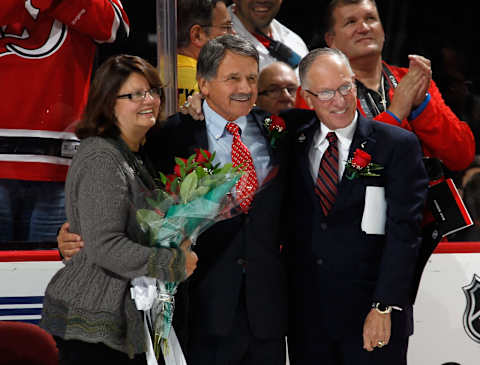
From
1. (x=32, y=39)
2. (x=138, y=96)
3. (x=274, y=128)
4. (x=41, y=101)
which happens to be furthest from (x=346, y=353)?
(x=32, y=39)

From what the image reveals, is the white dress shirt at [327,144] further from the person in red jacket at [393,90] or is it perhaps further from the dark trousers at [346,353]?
the dark trousers at [346,353]

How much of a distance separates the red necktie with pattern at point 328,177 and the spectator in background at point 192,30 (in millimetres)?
898

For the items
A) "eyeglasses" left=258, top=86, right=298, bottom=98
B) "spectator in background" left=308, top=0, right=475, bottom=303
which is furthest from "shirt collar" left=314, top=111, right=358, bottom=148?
"eyeglasses" left=258, top=86, right=298, bottom=98

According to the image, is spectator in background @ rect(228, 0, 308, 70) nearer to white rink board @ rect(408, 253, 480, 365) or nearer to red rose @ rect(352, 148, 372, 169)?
red rose @ rect(352, 148, 372, 169)

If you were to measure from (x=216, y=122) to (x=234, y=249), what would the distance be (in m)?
0.48

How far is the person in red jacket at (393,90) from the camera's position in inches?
99.3

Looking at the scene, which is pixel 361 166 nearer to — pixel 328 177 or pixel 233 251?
pixel 328 177

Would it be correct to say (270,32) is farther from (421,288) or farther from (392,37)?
(421,288)

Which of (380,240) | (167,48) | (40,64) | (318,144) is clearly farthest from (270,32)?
(380,240)

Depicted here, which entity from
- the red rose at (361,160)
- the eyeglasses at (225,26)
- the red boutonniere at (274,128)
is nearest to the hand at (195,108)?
the red boutonniere at (274,128)

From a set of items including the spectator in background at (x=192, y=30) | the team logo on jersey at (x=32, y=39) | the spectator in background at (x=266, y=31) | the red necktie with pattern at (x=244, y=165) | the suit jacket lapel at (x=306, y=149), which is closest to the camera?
the red necktie with pattern at (x=244, y=165)

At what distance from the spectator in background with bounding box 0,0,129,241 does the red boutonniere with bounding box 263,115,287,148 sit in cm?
97

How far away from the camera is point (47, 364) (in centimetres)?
212

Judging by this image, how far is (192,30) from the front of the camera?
Answer: 2.78 metres
